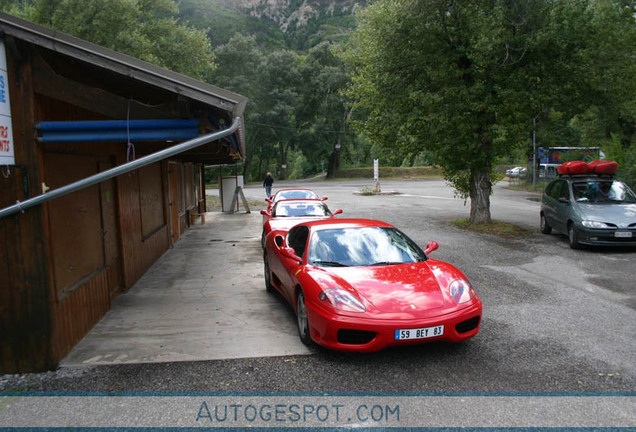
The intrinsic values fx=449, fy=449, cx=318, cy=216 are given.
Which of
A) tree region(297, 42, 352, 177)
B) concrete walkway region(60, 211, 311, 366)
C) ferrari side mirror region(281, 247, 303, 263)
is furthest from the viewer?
tree region(297, 42, 352, 177)

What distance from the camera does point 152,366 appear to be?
433 cm

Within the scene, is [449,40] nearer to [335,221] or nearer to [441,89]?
[441,89]

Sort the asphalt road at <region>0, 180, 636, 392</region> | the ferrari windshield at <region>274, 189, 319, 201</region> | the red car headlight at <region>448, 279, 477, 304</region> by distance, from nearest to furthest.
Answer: the asphalt road at <region>0, 180, 636, 392</region> → the red car headlight at <region>448, 279, 477, 304</region> → the ferrari windshield at <region>274, 189, 319, 201</region>

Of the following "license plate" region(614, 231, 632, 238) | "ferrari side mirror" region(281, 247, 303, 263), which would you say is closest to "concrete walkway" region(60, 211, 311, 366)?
"ferrari side mirror" region(281, 247, 303, 263)

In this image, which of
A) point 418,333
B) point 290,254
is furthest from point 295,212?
point 418,333

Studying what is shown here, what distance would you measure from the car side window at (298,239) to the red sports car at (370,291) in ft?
0.09

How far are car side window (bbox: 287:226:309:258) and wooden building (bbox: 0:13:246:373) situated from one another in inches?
69.0

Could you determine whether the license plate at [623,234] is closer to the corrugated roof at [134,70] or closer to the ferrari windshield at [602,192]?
the ferrari windshield at [602,192]

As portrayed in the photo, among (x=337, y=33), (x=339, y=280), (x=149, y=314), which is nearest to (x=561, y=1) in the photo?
(x=339, y=280)

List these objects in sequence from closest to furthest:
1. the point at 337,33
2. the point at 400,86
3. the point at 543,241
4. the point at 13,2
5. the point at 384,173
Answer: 1. the point at 543,241
2. the point at 400,86
3. the point at 13,2
4. the point at 384,173
5. the point at 337,33

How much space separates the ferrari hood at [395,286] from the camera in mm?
4219

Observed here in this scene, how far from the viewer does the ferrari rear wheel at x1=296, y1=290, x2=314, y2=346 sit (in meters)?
4.68

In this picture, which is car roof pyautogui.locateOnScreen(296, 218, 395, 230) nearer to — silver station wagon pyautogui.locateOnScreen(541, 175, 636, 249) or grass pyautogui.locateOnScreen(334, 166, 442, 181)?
silver station wagon pyautogui.locateOnScreen(541, 175, 636, 249)

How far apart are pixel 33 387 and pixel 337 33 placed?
130 metres
